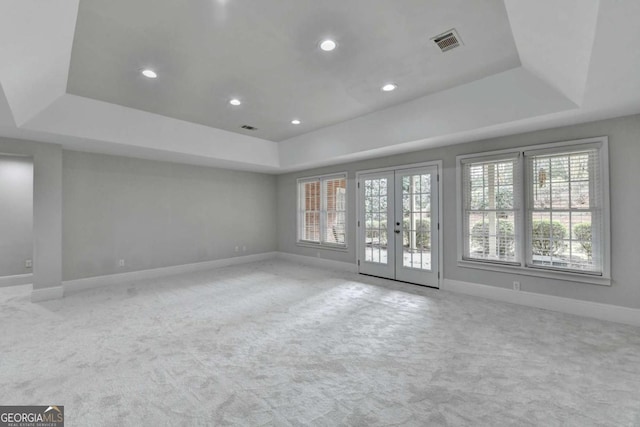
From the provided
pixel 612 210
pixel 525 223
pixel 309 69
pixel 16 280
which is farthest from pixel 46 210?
pixel 612 210

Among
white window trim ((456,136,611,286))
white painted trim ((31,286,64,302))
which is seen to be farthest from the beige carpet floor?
white window trim ((456,136,611,286))

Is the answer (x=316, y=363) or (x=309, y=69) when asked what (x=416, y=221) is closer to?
(x=309, y=69)

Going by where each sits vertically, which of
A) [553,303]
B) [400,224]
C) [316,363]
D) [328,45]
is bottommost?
[316,363]

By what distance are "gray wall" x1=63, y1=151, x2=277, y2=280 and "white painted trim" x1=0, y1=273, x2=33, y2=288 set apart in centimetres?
129

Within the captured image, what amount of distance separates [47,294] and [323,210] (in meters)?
5.14

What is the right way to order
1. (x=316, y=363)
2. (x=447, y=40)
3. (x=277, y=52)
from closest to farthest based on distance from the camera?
1. (x=316, y=363)
2. (x=447, y=40)
3. (x=277, y=52)

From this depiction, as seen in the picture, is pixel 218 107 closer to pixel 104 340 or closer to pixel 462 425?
pixel 104 340

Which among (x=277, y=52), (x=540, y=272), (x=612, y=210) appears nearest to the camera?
(x=277, y=52)

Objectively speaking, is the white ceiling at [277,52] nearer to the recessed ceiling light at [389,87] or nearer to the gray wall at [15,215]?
the recessed ceiling light at [389,87]

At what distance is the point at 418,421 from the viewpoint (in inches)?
68.5

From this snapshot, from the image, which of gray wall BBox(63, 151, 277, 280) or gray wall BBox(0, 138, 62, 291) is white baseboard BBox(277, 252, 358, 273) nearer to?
gray wall BBox(63, 151, 277, 280)

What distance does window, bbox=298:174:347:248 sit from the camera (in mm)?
6332

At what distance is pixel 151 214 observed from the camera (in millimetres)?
5539

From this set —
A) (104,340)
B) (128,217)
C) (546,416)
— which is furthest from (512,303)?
(128,217)
